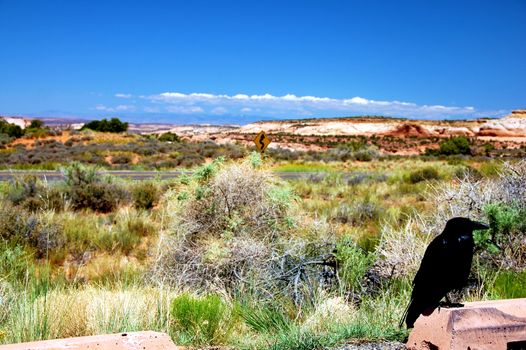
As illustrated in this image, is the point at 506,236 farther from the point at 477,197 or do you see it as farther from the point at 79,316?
the point at 79,316

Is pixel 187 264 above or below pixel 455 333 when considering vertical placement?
below

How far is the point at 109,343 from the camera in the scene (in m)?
3.49

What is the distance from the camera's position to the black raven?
3564mm

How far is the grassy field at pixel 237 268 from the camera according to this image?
4.73 m

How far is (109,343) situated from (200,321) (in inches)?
56.4

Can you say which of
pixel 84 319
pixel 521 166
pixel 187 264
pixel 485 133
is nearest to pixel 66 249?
pixel 187 264

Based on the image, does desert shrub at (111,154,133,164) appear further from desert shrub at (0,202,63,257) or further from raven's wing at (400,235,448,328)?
raven's wing at (400,235,448,328)

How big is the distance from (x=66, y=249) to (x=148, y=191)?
19.6 ft

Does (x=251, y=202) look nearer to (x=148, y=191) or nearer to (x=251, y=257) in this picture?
(x=251, y=257)

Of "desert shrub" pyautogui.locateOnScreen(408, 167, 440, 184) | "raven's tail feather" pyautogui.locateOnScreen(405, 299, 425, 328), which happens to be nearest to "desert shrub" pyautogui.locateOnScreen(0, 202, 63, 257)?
"raven's tail feather" pyautogui.locateOnScreen(405, 299, 425, 328)

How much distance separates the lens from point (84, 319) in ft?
15.8

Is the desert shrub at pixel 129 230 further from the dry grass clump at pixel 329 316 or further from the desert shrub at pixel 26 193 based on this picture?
the dry grass clump at pixel 329 316

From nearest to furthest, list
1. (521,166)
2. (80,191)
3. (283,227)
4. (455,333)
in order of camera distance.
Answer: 1. (455,333)
2. (283,227)
3. (521,166)
4. (80,191)

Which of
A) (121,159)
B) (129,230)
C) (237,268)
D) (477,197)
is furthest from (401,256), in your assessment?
(121,159)
